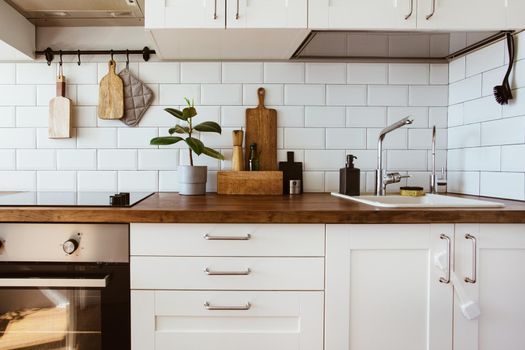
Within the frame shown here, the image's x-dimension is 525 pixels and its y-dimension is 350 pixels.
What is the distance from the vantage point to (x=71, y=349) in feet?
4.09

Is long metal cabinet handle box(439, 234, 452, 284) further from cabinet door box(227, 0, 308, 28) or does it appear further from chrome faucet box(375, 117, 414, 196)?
cabinet door box(227, 0, 308, 28)

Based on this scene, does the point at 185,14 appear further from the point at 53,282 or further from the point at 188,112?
the point at 53,282

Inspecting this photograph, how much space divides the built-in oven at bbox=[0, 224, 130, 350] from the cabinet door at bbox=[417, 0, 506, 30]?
4.39ft

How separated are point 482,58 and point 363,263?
110 centimetres

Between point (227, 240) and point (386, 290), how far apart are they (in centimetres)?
53

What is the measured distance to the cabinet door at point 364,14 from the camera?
57.4 inches

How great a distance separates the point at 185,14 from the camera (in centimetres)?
144

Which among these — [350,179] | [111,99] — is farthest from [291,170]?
[111,99]

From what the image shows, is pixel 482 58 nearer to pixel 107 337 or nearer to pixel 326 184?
pixel 326 184

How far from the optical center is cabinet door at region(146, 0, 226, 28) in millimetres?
1433

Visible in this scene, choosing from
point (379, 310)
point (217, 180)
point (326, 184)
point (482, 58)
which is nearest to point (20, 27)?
point (217, 180)

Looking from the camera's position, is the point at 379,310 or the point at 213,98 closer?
the point at 379,310

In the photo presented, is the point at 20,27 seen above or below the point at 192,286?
above

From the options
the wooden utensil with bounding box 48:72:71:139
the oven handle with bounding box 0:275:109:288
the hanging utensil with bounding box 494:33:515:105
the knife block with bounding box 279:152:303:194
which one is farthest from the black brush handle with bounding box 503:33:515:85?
the wooden utensil with bounding box 48:72:71:139
